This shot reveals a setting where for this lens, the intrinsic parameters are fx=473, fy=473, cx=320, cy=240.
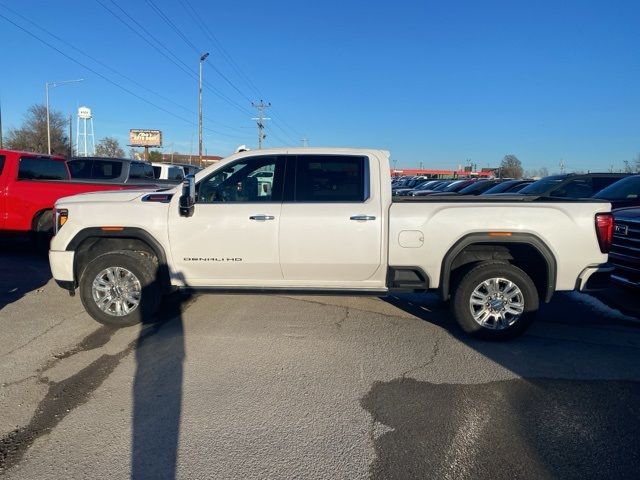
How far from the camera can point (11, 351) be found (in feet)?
15.2

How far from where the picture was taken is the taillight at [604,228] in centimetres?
473

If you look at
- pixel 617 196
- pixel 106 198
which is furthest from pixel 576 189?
pixel 106 198

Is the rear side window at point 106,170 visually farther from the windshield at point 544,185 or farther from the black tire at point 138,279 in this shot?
the windshield at point 544,185

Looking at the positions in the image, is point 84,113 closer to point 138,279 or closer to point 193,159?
point 193,159

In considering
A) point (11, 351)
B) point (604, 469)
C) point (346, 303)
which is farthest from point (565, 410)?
point (11, 351)

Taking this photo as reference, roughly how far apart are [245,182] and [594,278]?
3804 mm

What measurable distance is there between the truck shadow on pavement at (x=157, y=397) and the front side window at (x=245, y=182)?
1016 millimetres

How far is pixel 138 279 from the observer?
5.22 meters

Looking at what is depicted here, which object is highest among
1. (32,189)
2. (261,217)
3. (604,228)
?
(32,189)

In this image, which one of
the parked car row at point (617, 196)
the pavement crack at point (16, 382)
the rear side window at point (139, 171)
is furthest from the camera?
the rear side window at point (139, 171)

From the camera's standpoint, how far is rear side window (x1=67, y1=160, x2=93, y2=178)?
11.1 meters

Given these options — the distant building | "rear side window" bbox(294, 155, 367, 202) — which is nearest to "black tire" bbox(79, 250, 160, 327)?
"rear side window" bbox(294, 155, 367, 202)

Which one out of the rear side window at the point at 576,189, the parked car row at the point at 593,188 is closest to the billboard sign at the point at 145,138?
the parked car row at the point at 593,188

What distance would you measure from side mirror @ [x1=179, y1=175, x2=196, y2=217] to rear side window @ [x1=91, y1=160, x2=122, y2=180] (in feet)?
24.0
